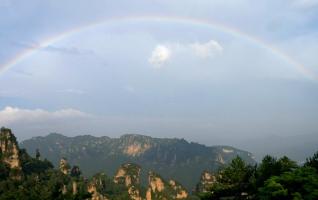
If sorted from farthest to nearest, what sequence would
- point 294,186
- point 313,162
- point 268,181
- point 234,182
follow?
point 234,182 < point 313,162 < point 268,181 < point 294,186

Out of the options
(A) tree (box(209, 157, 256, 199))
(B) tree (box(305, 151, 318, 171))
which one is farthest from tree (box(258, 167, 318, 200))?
(A) tree (box(209, 157, 256, 199))

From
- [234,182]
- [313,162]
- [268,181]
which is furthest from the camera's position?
[234,182]

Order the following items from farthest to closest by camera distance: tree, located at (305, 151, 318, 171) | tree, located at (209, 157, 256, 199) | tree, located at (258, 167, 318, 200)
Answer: tree, located at (209, 157, 256, 199), tree, located at (305, 151, 318, 171), tree, located at (258, 167, 318, 200)

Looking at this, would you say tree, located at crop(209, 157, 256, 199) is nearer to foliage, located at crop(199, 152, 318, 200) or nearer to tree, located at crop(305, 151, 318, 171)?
foliage, located at crop(199, 152, 318, 200)

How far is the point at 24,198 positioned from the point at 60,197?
8989mm

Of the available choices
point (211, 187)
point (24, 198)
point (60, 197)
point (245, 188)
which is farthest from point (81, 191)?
point (245, 188)

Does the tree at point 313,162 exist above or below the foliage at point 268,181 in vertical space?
above

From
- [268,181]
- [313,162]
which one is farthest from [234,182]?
[268,181]

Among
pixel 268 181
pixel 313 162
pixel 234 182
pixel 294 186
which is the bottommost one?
pixel 234 182

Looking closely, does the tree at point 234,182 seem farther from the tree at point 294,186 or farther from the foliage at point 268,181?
the tree at point 294,186

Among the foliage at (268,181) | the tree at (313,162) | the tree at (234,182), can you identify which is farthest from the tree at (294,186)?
the tree at (234,182)

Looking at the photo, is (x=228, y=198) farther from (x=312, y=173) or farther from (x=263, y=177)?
(x=312, y=173)

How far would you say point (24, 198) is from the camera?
87000 mm

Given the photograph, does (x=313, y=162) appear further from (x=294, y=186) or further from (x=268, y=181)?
(x=268, y=181)
